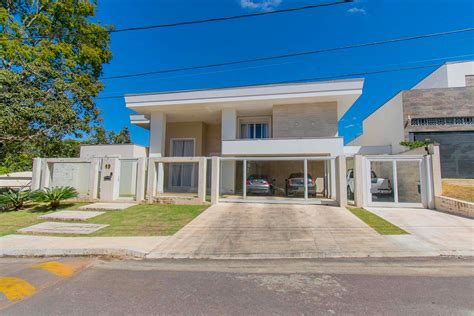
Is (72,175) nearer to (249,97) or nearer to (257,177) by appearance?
(257,177)

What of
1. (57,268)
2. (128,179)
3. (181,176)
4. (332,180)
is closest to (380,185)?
(332,180)

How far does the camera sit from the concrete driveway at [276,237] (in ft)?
18.7

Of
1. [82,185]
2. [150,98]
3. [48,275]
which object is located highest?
[150,98]

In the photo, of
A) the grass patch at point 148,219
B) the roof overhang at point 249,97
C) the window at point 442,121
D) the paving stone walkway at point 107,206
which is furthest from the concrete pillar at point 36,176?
the window at point 442,121

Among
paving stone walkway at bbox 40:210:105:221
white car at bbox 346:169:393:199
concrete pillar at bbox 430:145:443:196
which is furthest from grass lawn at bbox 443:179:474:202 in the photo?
paving stone walkway at bbox 40:210:105:221

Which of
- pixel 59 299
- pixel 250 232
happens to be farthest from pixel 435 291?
pixel 59 299

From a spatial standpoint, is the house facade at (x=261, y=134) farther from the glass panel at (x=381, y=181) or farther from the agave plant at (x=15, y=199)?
the agave plant at (x=15, y=199)

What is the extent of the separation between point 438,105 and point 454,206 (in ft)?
35.4

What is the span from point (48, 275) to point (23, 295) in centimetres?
79

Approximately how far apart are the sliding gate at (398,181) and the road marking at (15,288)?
11911 millimetres

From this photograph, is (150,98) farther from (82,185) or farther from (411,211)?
(411,211)

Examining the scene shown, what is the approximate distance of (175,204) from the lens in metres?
12.2

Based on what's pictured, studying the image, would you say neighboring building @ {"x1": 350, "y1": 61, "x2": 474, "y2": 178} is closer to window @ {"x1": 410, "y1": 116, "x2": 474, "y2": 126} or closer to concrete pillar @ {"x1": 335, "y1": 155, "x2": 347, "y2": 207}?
window @ {"x1": 410, "y1": 116, "x2": 474, "y2": 126}

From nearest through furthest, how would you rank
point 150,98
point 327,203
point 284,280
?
1. point 284,280
2. point 327,203
3. point 150,98
